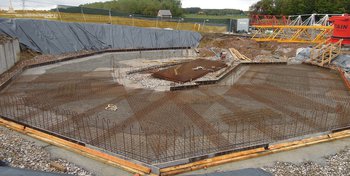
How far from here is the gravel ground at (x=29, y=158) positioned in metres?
5.39

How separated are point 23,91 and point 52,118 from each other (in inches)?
A: 130

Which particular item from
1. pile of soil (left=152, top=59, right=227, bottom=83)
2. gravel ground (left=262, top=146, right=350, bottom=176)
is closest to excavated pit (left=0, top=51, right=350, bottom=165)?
gravel ground (left=262, top=146, right=350, bottom=176)

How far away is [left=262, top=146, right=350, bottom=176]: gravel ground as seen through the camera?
5.47 metres

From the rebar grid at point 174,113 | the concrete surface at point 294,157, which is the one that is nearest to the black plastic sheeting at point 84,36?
the rebar grid at point 174,113

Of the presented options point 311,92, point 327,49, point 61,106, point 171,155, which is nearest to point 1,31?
point 61,106

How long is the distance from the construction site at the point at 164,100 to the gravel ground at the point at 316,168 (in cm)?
71

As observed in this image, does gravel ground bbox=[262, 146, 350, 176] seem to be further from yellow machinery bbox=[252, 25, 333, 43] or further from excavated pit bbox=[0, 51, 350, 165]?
yellow machinery bbox=[252, 25, 333, 43]

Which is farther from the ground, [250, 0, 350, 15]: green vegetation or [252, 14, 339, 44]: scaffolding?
[250, 0, 350, 15]: green vegetation

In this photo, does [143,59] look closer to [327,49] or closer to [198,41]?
[198,41]

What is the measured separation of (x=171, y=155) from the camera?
5.99 meters

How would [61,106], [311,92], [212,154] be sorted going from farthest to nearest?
[311,92]
[61,106]
[212,154]

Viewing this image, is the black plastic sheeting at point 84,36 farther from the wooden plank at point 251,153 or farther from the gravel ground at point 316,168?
the gravel ground at point 316,168

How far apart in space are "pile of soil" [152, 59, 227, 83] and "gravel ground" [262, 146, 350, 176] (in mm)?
6843

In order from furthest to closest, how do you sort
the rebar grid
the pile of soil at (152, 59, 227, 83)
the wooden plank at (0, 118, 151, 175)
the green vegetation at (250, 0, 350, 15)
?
the green vegetation at (250, 0, 350, 15), the pile of soil at (152, 59, 227, 83), the rebar grid, the wooden plank at (0, 118, 151, 175)
